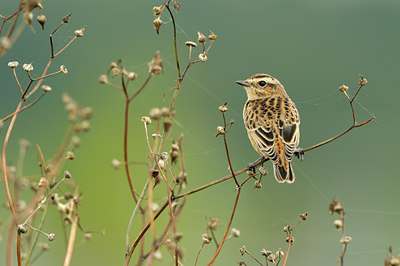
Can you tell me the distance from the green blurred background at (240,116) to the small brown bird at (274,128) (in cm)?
488

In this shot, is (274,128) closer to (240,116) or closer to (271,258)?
(271,258)

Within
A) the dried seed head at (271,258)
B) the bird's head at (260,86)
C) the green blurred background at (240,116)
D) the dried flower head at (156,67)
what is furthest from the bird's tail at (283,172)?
the green blurred background at (240,116)

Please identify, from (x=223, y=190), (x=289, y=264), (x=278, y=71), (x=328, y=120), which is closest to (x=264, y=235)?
(x=289, y=264)

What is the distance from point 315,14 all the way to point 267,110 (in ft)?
163

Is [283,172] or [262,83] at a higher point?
[262,83]

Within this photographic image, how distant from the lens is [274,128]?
5520 millimetres

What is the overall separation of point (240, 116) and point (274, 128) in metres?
5.32

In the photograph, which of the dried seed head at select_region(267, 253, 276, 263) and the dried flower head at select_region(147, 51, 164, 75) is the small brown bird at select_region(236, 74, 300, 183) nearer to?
the dried seed head at select_region(267, 253, 276, 263)

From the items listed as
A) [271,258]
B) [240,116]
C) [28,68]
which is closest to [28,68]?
[28,68]

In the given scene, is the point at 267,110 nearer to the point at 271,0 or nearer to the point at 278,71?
the point at 278,71

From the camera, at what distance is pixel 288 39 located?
51.8 m

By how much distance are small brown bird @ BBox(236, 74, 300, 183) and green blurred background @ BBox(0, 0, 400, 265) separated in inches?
192

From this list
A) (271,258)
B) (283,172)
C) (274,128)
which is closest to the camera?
(271,258)

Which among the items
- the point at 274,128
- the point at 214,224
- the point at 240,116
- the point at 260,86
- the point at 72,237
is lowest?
the point at 72,237
